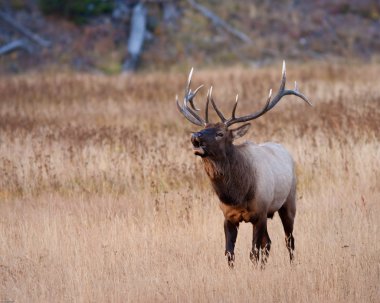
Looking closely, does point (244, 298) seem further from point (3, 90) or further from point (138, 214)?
point (3, 90)

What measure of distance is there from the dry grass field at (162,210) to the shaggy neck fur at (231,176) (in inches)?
23.3

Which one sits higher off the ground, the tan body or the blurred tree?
the blurred tree

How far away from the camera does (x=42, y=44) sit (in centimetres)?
3084

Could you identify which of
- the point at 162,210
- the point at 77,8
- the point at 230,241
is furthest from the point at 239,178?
the point at 77,8

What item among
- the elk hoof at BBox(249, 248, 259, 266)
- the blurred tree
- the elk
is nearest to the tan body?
the elk

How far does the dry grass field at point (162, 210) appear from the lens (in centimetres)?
769

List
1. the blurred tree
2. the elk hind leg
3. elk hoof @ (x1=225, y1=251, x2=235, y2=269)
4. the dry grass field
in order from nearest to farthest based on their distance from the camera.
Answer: the dry grass field
elk hoof @ (x1=225, y1=251, x2=235, y2=269)
the elk hind leg
the blurred tree

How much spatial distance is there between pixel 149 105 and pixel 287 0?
17.3 metres

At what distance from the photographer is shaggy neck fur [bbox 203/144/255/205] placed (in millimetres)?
7977

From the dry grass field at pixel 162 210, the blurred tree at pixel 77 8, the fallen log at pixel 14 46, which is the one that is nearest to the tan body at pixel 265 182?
the dry grass field at pixel 162 210

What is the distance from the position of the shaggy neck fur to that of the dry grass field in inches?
23.3

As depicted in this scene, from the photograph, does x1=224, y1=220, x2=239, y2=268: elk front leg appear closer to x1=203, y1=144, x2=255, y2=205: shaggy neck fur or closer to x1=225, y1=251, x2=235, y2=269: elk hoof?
x1=225, y1=251, x2=235, y2=269: elk hoof

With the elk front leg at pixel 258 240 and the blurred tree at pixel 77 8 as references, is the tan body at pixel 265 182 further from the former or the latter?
the blurred tree at pixel 77 8

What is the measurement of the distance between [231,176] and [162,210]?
2.46 m
